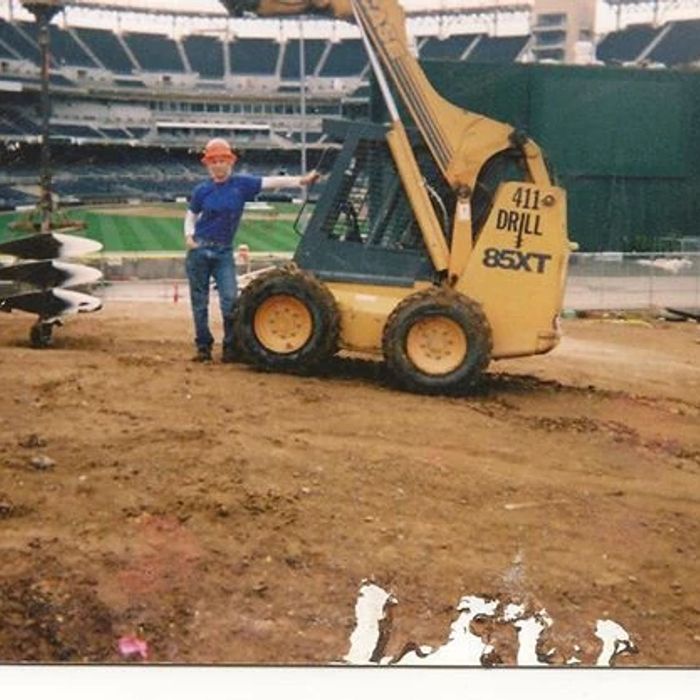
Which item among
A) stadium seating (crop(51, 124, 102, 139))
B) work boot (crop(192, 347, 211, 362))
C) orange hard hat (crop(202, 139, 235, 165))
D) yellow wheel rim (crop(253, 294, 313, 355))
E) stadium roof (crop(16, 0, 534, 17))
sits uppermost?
stadium roof (crop(16, 0, 534, 17))

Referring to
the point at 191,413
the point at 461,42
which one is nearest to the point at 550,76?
the point at 461,42

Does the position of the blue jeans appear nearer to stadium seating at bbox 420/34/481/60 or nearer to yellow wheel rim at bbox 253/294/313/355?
yellow wheel rim at bbox 253/294/313/355

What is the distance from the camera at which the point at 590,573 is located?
279 cm

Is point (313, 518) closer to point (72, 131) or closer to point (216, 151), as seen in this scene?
point (216, 151)

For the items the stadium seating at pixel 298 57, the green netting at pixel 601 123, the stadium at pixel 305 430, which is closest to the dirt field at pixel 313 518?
the stadium at pixel 305 430

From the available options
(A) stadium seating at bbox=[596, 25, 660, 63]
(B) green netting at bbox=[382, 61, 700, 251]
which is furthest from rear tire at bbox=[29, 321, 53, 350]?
(A) stadium seating at bbox=[596, 25, 660, 63]

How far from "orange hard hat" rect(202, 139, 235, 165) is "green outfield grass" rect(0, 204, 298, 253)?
1.63 feet

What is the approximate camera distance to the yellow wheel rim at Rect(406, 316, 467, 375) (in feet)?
16.5

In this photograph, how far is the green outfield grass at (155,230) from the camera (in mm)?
5707

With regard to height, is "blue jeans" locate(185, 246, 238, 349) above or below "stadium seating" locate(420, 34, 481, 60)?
below

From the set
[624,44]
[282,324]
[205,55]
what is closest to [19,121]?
[205,55]

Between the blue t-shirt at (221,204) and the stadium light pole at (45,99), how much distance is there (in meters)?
0.94

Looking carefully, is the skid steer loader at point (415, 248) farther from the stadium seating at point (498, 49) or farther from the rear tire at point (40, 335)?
the rear tire at point (40, 335)

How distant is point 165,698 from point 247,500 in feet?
2.76
